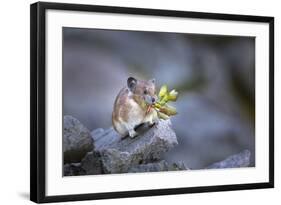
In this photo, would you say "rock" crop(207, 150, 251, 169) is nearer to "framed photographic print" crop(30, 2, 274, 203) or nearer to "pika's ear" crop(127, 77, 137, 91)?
"framed photographic print" crop(30, 2, 274, 203)

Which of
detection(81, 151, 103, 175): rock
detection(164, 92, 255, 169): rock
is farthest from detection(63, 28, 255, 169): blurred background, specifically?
detection(81, 151, 103, 175): rock

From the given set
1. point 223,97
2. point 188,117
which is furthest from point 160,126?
point 223,97

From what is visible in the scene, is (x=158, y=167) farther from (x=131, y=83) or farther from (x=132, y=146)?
(x=131, y=83)

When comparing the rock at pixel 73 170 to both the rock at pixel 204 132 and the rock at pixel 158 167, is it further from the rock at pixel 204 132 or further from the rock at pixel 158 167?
the rock at pixel 204 132

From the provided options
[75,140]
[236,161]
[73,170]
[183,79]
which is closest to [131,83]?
[183,79]

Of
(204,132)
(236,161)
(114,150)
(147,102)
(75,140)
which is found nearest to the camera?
(75,140)

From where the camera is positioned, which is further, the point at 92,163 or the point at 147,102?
the point at 147,102
